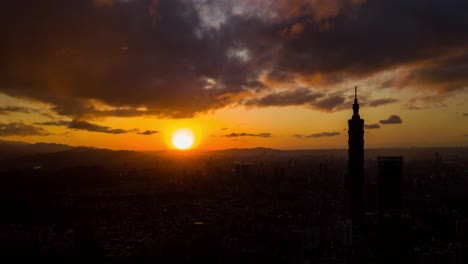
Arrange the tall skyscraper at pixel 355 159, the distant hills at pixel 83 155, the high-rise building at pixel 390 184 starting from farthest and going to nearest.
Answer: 1. the distant hills at pixel 83 155
2. the tall skyscraper at pixel 355 159
3. the high-rise building at pixel 390 184

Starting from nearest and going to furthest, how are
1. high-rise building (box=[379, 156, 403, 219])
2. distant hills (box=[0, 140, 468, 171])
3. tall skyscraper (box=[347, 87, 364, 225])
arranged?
high-rise building (box=[379, 156, 403, 219]) < tall skyscraper (box=[347, 87, 364, 225]) < distant hills (box=[0, 140, 468, 171])

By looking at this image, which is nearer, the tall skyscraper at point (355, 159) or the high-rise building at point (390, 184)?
the high-rise building at point (390, 184)

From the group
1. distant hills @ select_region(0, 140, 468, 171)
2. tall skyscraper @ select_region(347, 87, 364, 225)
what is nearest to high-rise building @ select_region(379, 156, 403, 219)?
tall skyscraper @ select_region(347, 87, 364, 225)

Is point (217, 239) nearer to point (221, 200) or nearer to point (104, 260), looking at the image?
point (104, 260)

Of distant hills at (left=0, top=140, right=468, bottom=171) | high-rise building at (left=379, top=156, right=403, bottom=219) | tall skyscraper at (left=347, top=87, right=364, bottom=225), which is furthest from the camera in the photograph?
distant hills at (left=0, top=140, right=468, bottom=171)

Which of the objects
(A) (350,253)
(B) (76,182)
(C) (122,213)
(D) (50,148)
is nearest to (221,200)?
(C) (122,213)

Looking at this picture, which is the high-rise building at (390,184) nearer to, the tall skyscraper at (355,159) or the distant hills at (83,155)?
the tall skyscraper at (355,159)

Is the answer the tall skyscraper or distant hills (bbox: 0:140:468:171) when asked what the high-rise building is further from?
distant hills (bbox: 0:140:468:171)

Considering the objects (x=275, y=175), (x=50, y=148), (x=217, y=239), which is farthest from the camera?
(x=50, y=148)

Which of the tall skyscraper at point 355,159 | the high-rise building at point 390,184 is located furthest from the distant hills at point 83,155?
the high-rise building at point 390,184

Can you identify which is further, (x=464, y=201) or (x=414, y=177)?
(x=414, y=177)

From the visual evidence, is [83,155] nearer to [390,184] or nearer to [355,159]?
[355,159]
